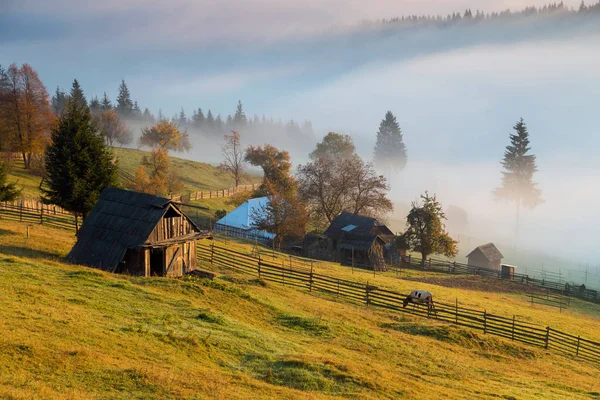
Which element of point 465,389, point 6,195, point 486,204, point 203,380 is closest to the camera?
point 203,380

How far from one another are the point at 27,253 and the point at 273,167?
5428 cm

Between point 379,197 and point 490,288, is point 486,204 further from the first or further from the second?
point 490,288

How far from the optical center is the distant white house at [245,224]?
186 ft

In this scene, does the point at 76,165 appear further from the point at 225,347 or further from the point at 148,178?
the point at 148,178

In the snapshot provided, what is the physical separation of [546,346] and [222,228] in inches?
1570

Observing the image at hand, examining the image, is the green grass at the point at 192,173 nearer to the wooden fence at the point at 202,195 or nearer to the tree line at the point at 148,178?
the wooden fence at the point at 202,195

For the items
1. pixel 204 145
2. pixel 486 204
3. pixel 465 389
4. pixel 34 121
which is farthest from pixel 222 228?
pixel 204 145

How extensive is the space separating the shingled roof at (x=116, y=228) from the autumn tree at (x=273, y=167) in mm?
41096

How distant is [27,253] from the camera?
27.8m

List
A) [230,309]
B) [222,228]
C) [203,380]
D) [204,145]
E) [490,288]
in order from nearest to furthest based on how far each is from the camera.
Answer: [203,380], [230,309], [490,288], [222,228], [204,145]

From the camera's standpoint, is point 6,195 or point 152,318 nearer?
point 152,318

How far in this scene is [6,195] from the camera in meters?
36.8

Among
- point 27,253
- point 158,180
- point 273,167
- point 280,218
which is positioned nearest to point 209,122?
point 273,167

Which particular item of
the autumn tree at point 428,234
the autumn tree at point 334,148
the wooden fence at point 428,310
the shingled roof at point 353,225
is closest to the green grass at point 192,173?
the autumn tree at point 334,148
